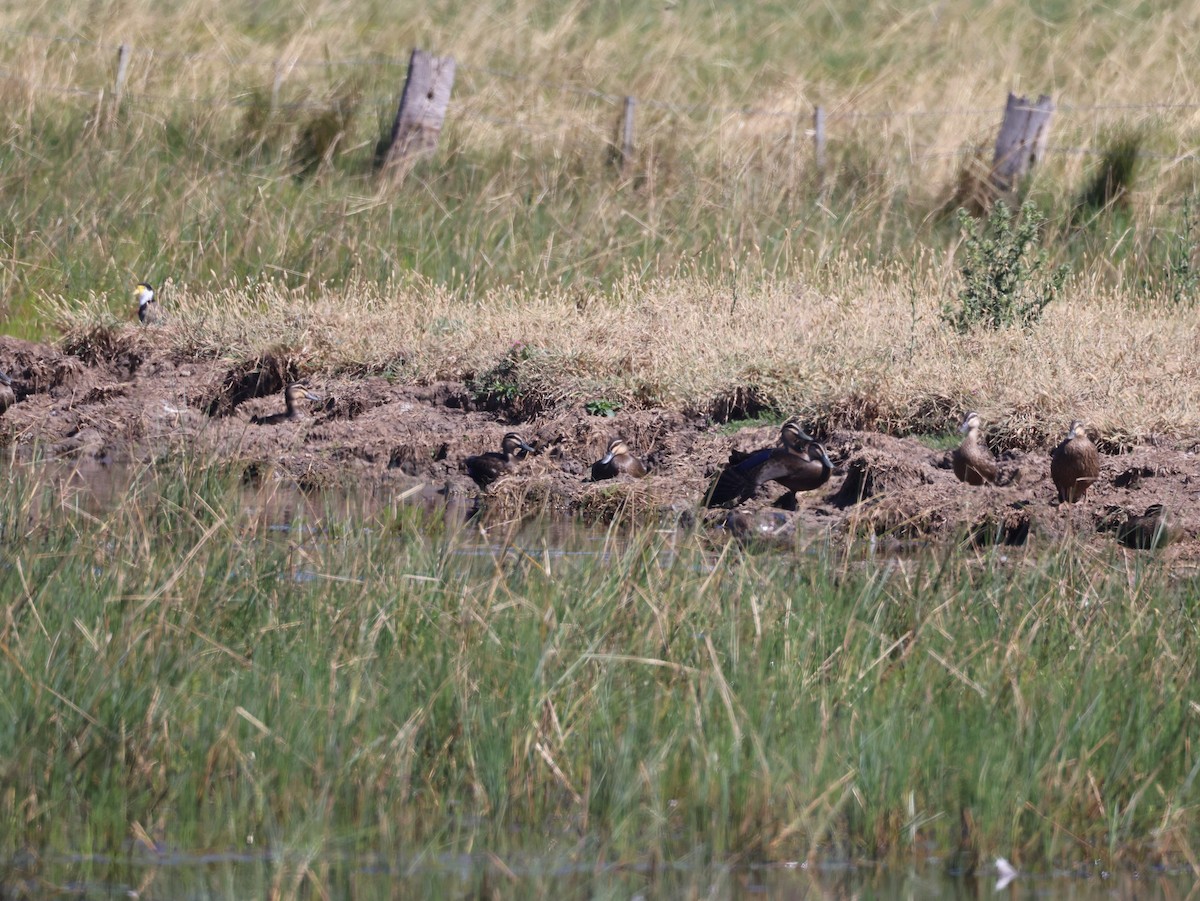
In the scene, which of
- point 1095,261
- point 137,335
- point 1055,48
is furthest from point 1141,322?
point 1055,48

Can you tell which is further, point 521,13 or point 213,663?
point 521,13

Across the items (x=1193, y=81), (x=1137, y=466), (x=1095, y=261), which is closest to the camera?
(x=1137, y=466)

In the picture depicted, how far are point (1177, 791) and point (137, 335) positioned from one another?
8692 millimetres

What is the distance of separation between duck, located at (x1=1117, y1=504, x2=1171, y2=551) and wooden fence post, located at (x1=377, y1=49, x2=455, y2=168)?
8140mm

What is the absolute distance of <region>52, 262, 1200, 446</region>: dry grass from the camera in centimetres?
900

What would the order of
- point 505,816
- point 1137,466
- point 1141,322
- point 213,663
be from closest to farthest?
point 505,816 → point 213,663 → point 1137,466 → point 1141,322

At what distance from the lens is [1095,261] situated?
1270 centimetres

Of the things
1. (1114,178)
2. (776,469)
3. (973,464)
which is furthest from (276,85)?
(973,464)

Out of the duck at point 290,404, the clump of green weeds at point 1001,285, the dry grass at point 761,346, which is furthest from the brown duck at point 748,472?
the duck at point 290,404

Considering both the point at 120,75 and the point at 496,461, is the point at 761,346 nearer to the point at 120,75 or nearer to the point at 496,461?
the point at 496,461

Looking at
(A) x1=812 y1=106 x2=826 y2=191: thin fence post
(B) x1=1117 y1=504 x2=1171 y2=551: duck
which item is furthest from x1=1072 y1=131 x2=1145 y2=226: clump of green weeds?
(B) x1=1117 y1=504 x2=1171 y2=551: duck

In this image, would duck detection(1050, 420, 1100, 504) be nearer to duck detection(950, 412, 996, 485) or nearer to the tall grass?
duck detection(950, 412, 996, 485)

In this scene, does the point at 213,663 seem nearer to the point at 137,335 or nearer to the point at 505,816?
the point at 505,816

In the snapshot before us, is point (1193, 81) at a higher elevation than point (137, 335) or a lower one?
higher
